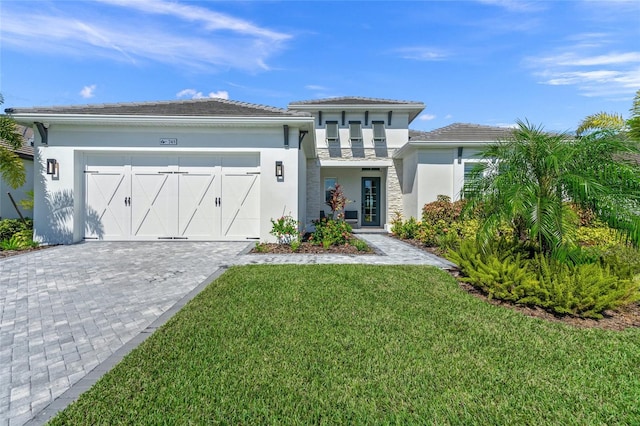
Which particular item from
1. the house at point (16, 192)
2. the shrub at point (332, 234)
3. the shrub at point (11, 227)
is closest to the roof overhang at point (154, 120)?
the house at point (16, 192)

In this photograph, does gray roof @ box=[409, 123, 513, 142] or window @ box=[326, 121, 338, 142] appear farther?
window @ box=[326, 121, 338, 142]

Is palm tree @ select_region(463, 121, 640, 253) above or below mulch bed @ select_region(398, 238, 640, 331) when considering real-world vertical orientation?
above

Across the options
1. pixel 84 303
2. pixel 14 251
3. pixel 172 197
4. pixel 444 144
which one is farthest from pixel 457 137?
pixel 14 251

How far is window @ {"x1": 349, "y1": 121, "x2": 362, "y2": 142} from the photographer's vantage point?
15391 millimetres

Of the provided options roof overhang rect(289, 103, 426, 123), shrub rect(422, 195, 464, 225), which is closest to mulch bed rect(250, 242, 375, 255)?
shrub rect(422, 195, 464, 225)

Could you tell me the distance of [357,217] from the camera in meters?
16.5

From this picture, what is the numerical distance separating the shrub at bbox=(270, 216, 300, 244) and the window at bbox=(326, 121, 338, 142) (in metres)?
7.22

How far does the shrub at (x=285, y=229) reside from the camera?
9.24 meters

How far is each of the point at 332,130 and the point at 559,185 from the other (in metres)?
12.0

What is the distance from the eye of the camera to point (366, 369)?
265 cm

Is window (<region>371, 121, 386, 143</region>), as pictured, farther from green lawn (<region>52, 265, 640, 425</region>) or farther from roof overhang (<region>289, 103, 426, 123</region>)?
green lawn (<region>52, 265, 640, 425</region>)

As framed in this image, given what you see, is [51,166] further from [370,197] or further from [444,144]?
[444,144]

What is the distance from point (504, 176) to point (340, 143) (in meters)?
11.4

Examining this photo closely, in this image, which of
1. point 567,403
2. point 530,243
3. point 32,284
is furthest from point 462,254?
point 32,284
